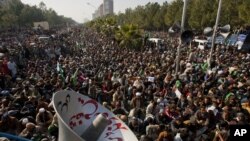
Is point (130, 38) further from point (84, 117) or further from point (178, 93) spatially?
point (84, 117)

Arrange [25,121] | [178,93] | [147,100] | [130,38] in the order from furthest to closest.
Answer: [130,38], [147,100], [178,93], [25,121]

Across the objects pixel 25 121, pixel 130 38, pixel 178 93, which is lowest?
pixel 130 38

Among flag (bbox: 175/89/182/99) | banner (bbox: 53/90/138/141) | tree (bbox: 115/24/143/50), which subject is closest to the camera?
banner (bbox: 53/90/138/141)

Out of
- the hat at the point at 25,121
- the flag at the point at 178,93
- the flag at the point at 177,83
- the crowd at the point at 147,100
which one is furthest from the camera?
the flag at the point at 177,83

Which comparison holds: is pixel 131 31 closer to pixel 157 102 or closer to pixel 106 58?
pixel 106 58

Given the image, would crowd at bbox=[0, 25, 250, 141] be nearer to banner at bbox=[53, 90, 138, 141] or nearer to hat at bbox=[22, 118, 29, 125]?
hat at bbox=[22, 118, 29, 125]

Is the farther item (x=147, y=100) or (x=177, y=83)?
(x=177, y=83)

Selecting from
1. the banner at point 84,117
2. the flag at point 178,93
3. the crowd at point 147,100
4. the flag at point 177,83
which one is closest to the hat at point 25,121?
the crowd at point 147,100

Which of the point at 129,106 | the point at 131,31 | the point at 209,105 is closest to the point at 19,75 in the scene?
the point at 129,106

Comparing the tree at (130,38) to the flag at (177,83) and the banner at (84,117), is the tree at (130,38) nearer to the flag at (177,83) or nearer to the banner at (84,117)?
the flag at (177,83)

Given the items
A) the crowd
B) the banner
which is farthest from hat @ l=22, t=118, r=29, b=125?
the banner

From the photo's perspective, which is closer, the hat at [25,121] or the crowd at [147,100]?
the hat at [25,121]

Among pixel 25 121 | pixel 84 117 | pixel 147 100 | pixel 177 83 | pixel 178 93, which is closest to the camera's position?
pixel 84 117

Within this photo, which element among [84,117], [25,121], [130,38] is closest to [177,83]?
[25,121]
